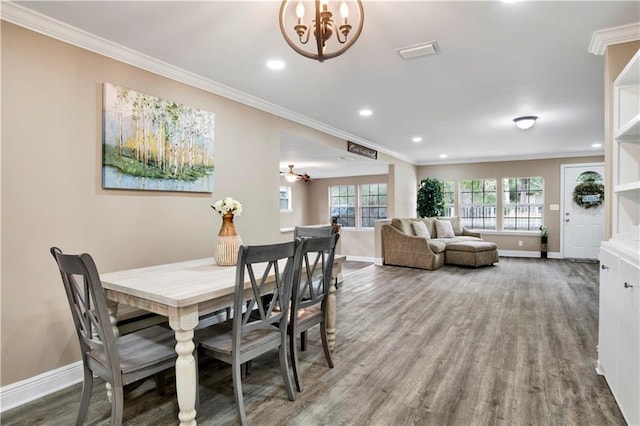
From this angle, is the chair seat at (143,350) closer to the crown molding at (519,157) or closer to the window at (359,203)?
the crown molding at (519,157)

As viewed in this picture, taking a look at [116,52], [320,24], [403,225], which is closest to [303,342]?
[320,24]

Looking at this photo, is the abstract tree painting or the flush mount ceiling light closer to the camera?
the abstract tree painting

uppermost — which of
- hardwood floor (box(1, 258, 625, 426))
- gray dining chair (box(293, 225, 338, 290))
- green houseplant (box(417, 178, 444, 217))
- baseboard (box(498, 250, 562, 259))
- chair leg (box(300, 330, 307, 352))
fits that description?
green houseplant (box(417, 178, 444, 217))

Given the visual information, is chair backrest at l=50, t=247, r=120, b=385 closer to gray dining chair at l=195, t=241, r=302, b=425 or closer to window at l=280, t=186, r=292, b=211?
gray dining chair at l=195, t=241, r=302, b=425

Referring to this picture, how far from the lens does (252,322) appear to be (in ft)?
6.35

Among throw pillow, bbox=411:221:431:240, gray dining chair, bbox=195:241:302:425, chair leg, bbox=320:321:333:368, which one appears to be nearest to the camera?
gray dining chair, bbox=195:241:302:425

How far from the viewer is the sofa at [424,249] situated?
6.48 meters

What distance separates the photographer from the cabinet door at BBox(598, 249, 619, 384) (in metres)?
1.98

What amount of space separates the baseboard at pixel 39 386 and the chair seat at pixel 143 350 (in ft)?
2.49

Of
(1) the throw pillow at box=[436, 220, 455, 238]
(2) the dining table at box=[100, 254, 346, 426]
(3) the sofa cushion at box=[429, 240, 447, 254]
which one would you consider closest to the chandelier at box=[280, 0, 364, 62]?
(2) the dining table at box=[100, 254, 346, 426]

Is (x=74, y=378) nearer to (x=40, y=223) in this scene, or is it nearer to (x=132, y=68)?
(x=40, y=223)

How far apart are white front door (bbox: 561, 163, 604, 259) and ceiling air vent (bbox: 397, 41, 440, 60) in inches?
272

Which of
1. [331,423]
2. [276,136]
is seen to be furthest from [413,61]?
[331,423]

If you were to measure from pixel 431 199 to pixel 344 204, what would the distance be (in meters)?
2.95
